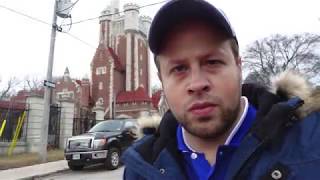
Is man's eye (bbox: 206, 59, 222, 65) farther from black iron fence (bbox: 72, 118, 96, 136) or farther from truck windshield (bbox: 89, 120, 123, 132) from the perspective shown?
black iron fence (bbox: 72, 118, 96, 136)

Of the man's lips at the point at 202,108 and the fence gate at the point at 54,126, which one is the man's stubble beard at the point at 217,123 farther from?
the fence gate at the point at 54,126

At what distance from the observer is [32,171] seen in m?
12.8

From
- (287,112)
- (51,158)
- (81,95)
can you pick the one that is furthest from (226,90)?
(81,95)

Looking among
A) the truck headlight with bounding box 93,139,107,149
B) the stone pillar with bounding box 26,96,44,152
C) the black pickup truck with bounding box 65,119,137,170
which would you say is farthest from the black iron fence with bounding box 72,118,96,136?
the truck headlight with bounding box 93,139,107,149

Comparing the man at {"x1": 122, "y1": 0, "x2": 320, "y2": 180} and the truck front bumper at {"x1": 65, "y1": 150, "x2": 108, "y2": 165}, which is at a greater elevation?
the man at {"x1": 122, "y1": 0, "x2": 320, "y2": 180}

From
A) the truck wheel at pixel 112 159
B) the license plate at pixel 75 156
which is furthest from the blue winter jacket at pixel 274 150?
the license plate at pixel 75 156

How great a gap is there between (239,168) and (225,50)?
0.41 meters

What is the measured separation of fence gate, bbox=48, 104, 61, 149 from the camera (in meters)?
21.6

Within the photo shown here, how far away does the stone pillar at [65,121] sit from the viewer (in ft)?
71.8

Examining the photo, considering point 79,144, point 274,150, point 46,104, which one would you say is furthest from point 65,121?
point 274,150

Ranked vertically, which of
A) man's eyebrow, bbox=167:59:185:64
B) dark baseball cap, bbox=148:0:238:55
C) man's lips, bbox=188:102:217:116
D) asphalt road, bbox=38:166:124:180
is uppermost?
dark baseball cap, bbox=148:0:238:55

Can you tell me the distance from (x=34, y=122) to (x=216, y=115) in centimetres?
2000

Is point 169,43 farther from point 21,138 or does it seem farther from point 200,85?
point 21,138

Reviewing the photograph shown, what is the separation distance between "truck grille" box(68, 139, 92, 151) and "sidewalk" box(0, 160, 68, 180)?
0.90 meters
